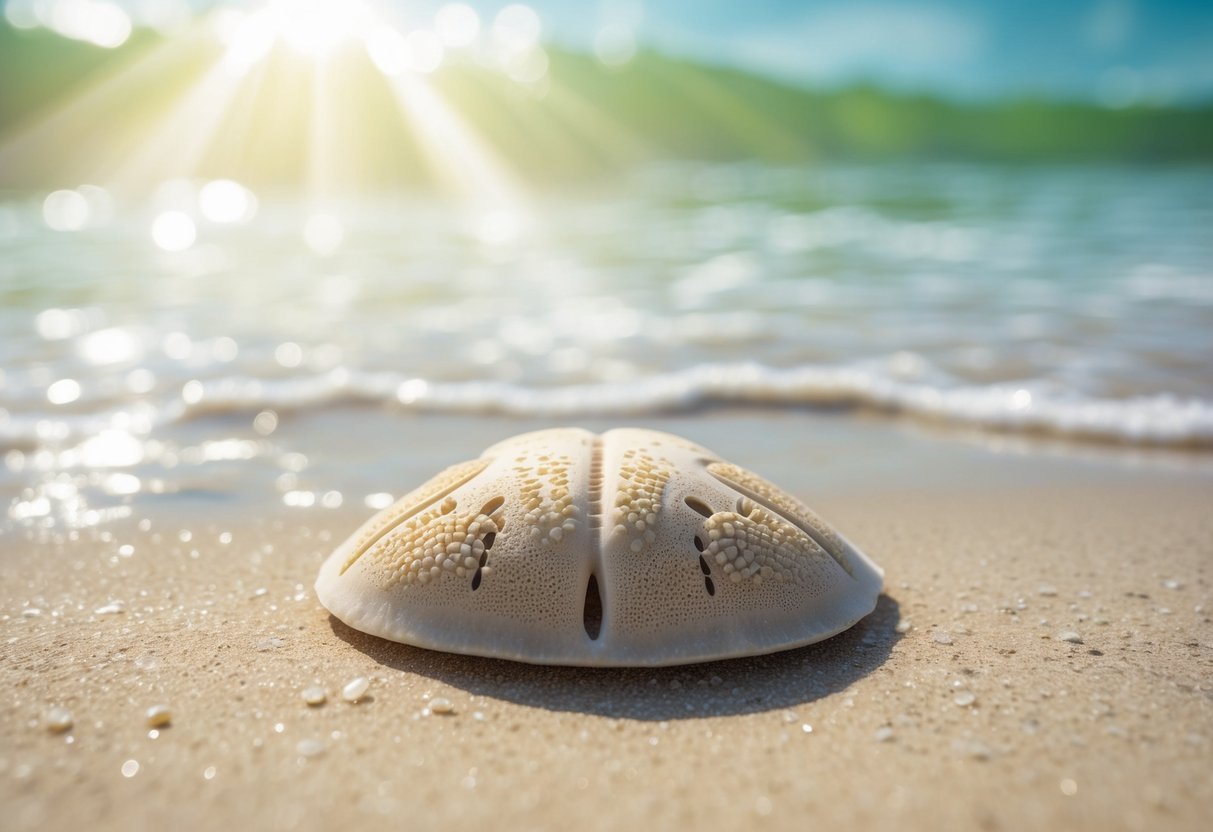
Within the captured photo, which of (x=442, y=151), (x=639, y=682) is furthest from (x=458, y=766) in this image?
(x=442, y=151)

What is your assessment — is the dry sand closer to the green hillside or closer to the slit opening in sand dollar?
the slit opening in sand dollar

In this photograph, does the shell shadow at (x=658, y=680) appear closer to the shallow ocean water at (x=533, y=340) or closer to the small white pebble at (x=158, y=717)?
the small white pebble at (x=158, y=717)

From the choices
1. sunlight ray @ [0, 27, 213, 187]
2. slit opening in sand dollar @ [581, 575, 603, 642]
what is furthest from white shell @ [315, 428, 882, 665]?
sunlight ray @ [0, 27, 213, 187]

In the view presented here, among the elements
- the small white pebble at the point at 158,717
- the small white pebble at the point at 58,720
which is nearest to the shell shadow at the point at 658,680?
the small white pebble at the point at 158,717

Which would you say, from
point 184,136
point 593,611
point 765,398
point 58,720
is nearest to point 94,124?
point 184,136

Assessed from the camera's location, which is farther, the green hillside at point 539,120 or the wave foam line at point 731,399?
the green hillside at point 539,120

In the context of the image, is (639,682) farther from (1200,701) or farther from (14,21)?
(14,21)

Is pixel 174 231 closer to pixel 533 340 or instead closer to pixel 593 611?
pixel 533 340
